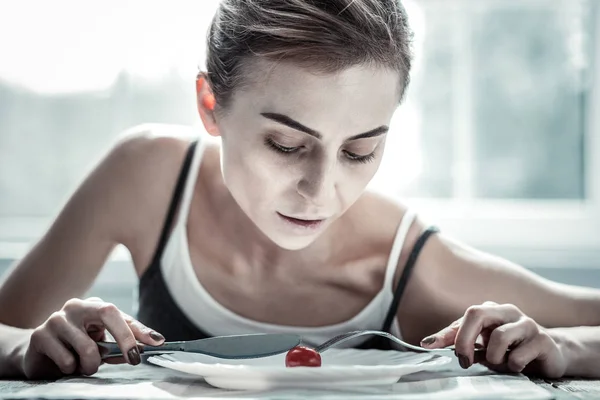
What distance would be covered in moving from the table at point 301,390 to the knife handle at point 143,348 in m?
0.03

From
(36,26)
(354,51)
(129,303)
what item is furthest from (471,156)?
(354,51)

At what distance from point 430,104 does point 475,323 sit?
237cm

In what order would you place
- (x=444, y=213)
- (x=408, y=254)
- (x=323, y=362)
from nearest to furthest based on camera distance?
(x=323, y=362)
(x=408, y=254)
(x=444, y=213)

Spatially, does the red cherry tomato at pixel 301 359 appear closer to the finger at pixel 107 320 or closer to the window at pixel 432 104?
the finger at pixel 107 320

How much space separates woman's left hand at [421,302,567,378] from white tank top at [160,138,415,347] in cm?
32

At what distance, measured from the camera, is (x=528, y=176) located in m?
3.43

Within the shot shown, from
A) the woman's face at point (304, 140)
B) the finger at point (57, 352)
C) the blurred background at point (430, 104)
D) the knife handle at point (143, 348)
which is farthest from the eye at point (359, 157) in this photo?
the blurred background at point (430, 104)

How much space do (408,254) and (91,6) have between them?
89.7 inches

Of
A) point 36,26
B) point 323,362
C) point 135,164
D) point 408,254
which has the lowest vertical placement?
point 323,362

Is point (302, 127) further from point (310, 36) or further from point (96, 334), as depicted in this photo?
point (96, 334)

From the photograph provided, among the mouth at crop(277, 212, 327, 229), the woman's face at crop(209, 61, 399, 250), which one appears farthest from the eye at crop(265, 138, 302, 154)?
the mouth at crop(277, 212, 327, 229)

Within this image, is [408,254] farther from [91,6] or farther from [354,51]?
[91,6]

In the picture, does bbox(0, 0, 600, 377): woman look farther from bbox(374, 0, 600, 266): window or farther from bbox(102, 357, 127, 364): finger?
bbox(374, 0, 600, 266): window

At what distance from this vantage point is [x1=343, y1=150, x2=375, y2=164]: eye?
4.00 feet
